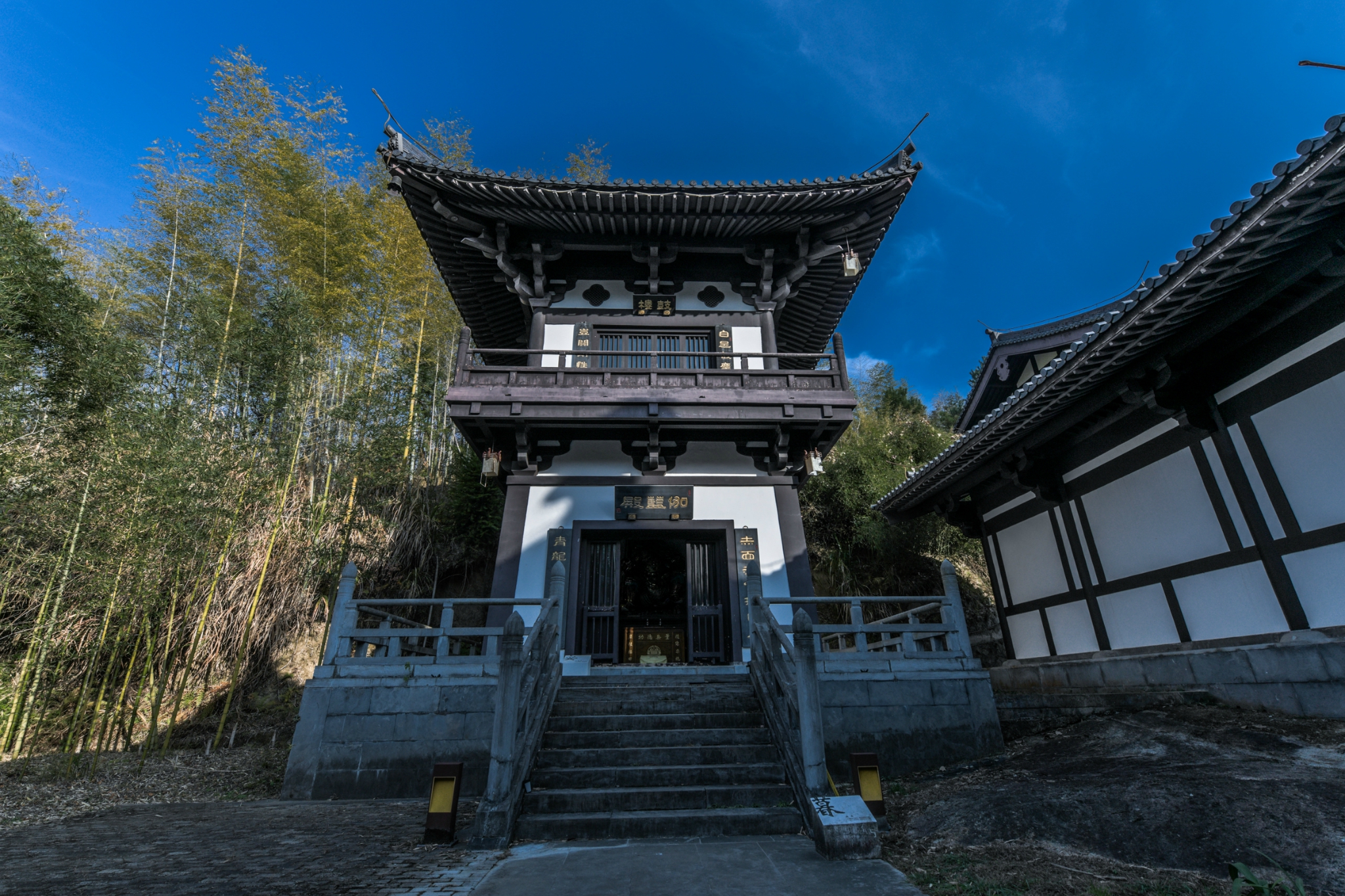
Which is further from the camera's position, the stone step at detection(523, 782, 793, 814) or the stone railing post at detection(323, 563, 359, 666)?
the stone railing post at detection(323, 563, 359, 666)

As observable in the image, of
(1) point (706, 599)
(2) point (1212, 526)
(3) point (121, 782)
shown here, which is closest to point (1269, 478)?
(2) point (1212, 526)

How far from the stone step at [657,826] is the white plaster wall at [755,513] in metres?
4.32

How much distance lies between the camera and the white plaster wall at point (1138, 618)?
6.57 m

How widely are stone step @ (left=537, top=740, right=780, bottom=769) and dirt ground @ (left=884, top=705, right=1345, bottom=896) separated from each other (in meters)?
1.21

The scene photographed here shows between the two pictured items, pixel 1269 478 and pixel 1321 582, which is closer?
pixel 1321 582

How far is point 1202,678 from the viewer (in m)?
5.80

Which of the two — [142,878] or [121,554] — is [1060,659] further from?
[121,554]

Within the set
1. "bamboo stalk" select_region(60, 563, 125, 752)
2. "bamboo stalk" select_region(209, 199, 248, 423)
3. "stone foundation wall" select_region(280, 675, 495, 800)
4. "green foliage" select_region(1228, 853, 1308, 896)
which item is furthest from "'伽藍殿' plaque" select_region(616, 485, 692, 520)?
"bamboo stalk" select_region(209, 199, 248, 423)

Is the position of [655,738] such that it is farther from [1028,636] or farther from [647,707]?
[1028,636]

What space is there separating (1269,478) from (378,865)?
791 centimetres

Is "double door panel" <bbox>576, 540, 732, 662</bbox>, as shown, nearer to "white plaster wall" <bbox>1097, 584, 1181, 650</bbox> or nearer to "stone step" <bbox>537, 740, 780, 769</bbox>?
"stone step" <bbox>537, 740, 780, 769</bbox>

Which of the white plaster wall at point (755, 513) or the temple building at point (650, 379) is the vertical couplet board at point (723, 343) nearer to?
the temple building at point (650, 379)

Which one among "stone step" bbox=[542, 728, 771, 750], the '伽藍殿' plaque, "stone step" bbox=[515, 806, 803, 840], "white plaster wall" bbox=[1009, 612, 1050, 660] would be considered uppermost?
the '伽藍殿' plaque

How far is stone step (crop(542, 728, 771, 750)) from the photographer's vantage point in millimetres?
5469
